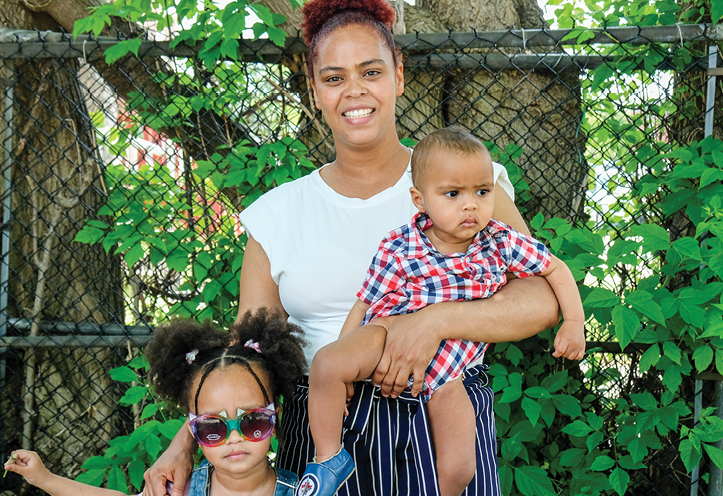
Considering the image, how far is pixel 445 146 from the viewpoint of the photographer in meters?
1.63

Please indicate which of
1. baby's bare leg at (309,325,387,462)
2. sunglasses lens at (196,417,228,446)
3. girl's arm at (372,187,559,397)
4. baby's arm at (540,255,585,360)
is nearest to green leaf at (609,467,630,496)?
baby's arm at (540,255,585,360)

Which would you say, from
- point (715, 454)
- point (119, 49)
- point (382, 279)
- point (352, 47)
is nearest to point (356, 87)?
point (352, 47)

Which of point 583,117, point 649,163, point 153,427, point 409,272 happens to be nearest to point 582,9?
point 583,117

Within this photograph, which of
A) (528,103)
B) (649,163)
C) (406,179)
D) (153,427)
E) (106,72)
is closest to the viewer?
(406,179)

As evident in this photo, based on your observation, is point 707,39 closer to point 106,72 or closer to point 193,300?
point 193,300

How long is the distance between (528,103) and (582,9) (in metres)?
0.84

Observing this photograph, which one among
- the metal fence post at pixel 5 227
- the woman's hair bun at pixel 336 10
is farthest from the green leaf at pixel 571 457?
the metal fence post at pixel 5 227

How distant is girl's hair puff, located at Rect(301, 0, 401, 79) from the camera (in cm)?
182

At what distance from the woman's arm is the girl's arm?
45 cm

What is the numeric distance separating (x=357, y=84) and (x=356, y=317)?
70 centimetres

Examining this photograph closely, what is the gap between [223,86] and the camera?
285cm

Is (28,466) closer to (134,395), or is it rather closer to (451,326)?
(134,395)

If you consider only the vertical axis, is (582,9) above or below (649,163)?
above

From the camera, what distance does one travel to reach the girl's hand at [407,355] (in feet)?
4.95
